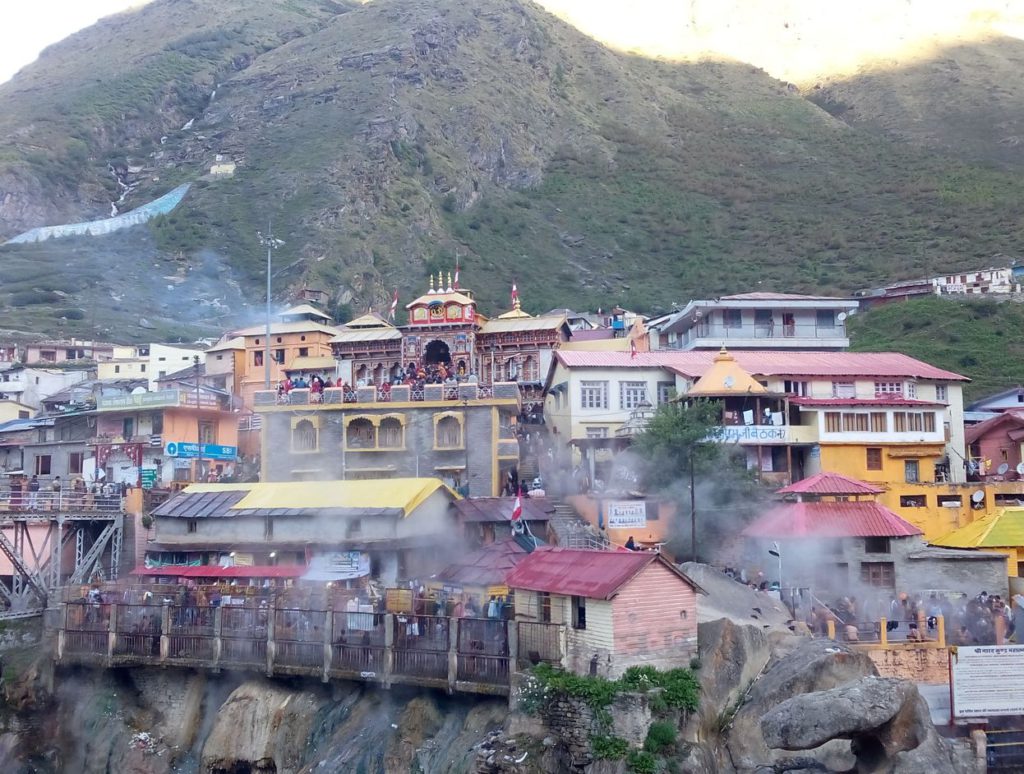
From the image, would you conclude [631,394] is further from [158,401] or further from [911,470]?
[158,401]

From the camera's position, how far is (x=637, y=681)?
82.3ft

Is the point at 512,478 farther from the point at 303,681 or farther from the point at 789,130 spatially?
the point at 789,130

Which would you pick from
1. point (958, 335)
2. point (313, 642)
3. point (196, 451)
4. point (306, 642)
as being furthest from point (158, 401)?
point (958, 335)

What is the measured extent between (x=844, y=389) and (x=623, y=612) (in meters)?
26.1

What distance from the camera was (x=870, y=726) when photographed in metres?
23.3

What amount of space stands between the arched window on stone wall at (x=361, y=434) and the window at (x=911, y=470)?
75.0 ft

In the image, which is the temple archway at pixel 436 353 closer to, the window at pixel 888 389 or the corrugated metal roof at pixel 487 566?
the window at pixel 888 389

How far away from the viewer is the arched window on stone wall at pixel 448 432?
150 feet

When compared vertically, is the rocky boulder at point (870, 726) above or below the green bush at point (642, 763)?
above

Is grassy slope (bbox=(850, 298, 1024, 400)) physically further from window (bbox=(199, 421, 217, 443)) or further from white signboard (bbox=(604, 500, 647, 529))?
window (bbox=(199, 421, 217, 443))

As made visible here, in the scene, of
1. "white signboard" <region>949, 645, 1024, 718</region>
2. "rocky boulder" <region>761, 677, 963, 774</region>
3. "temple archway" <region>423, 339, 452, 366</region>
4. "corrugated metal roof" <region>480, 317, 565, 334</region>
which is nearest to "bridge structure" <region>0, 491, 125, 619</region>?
"temple archway" <region>423, 339, 452, 366</region>

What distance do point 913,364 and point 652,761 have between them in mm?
32557

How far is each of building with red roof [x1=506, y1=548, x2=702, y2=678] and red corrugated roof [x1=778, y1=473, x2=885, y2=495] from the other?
12.5m

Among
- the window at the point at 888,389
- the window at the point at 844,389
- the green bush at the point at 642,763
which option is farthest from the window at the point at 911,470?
the green bush at the point at 642,763
